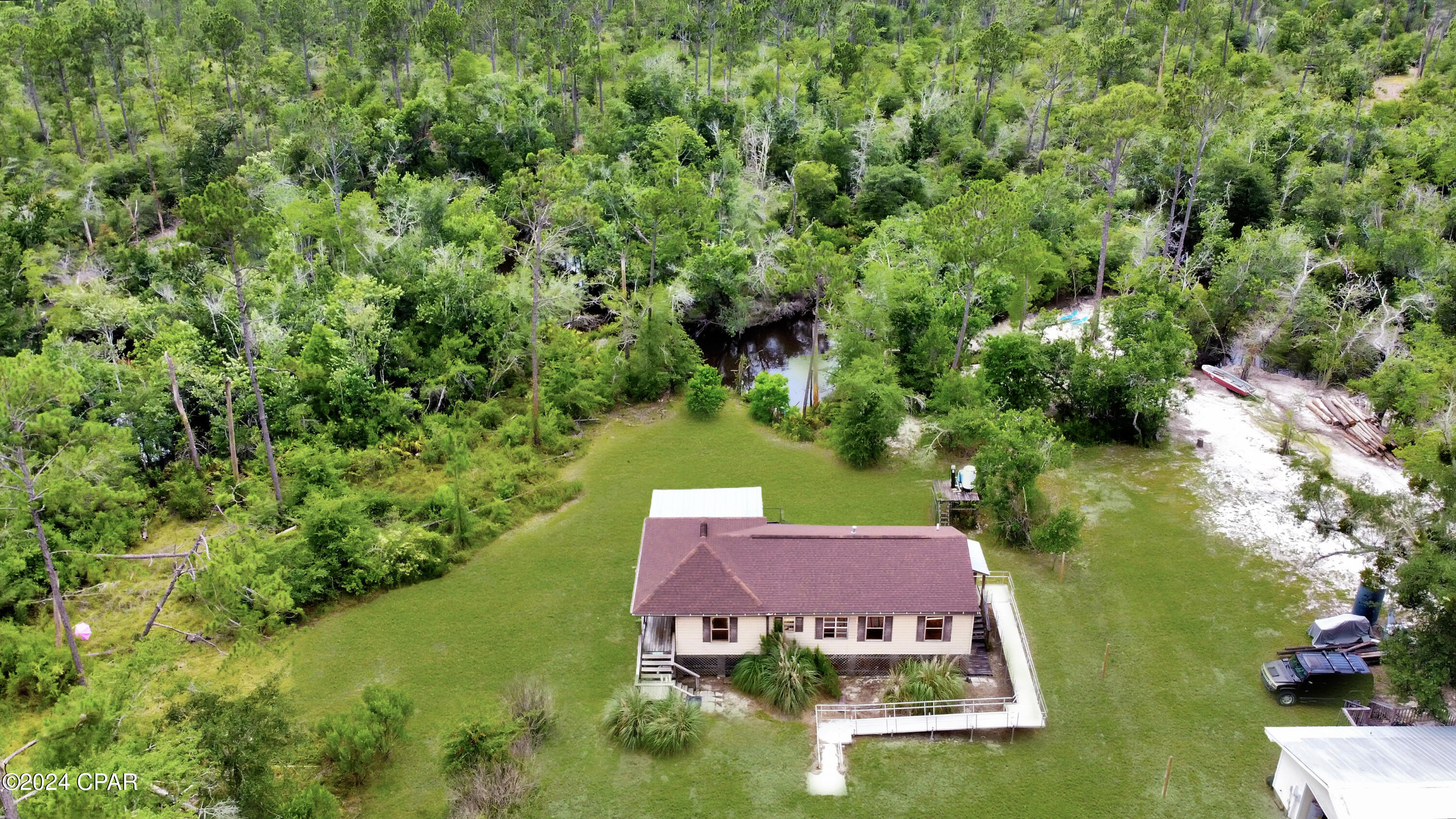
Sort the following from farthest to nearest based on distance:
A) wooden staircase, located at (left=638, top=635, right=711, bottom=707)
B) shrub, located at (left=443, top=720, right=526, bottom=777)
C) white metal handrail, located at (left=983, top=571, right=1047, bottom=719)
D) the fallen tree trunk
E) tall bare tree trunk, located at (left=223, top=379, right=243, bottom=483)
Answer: tall bare tree trunk, located at (left=223, top=379, right=243, bottom=483) < wooden staircase, located at (left=638, top=635, right=711, bottom=707) < white metal handrail, located at (left=983, top=571, right=1047, bottom=719) < the fallen tree trunk < shrub, located at (left=443, top=720, right=526, bottom=777)

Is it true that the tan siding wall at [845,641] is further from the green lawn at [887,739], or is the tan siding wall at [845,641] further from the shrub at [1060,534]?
the shrub at [1060,534]

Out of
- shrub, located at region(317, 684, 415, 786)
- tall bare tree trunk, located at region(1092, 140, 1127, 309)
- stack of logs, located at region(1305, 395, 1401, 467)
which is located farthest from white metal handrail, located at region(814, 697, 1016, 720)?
tall bare tree trunk, located at region(1092, 140, 1127, 309)

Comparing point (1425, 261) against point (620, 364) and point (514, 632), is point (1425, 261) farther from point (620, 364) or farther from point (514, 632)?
point (514, 632)

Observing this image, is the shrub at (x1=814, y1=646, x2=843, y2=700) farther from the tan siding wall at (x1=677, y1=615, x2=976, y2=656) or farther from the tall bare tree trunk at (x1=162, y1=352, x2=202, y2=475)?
the tall bare tree trunk at (x1=162, y1=352, x2=202, y2=475)

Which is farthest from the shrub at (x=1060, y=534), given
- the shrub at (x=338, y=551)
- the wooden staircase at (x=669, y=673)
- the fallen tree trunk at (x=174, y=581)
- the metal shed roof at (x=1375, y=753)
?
the fallen tree trunk at (x=174, y=581)

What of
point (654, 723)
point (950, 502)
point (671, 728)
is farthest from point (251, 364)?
point (950, 502)

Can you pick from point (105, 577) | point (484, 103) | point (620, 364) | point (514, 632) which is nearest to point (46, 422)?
point (105, 577)

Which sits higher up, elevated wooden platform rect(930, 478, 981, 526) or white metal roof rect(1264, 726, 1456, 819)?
elevated wooden platform rect(930, 478, 981, 526)
